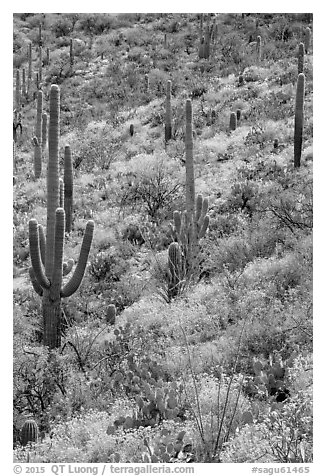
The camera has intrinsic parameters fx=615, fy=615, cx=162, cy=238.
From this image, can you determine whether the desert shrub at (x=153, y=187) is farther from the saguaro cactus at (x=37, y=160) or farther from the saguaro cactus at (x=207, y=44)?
the saguaro cactus at (x=207, y=44)

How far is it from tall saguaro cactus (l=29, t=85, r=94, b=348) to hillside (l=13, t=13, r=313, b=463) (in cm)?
2

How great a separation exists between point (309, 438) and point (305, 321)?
1981mm

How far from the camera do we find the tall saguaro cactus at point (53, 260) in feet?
25.1

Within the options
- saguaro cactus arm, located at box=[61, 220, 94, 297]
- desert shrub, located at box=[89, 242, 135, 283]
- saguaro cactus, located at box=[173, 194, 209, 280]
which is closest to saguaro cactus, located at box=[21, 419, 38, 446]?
saguaro cactus arm, located at box=[61, 220, 94, 297]

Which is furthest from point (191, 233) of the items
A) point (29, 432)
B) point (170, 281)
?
point (29, 432)

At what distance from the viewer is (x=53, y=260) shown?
7.74m

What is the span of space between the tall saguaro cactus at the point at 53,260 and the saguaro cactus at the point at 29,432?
6.27 ft

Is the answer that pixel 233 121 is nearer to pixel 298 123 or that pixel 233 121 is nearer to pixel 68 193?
→ pixel 298 123

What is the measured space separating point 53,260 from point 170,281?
2419 mm

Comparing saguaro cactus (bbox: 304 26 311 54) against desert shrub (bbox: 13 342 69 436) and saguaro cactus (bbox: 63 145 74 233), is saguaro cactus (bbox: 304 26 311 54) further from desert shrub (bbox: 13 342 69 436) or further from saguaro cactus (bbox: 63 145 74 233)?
desert shrub (bbox: 13 342 69 436)

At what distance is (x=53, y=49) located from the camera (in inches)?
1169

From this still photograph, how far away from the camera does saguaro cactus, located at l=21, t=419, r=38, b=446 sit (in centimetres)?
607

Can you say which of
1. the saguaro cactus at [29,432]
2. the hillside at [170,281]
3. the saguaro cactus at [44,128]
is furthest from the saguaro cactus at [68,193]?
the saguaro cactus at [29,432]
